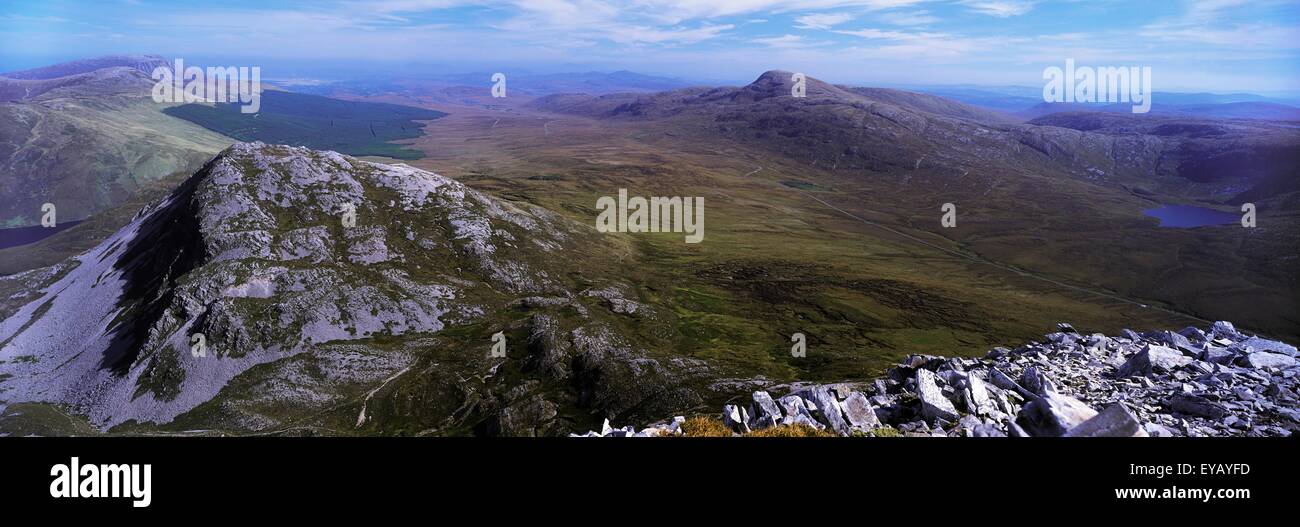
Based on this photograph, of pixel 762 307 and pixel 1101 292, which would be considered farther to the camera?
pixel 1101 292

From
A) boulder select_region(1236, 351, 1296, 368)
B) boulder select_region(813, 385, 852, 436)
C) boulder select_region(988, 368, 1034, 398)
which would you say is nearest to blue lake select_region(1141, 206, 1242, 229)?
boulder select_region(1236, 351, 1296, 368)

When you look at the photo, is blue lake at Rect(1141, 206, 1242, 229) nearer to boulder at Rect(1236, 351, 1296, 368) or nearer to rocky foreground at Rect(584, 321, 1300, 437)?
boulder at Rect(1236, 351, 1296, 368)

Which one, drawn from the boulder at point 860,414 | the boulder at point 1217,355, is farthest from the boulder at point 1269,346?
the boulder at point 860,414

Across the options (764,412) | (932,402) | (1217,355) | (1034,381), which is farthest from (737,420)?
(1217,355)

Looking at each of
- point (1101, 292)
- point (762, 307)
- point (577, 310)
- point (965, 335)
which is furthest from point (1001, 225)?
point (577, 310)

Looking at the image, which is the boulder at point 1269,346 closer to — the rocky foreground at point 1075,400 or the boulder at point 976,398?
the rocky foreground at point 1075,400

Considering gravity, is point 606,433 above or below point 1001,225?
below
